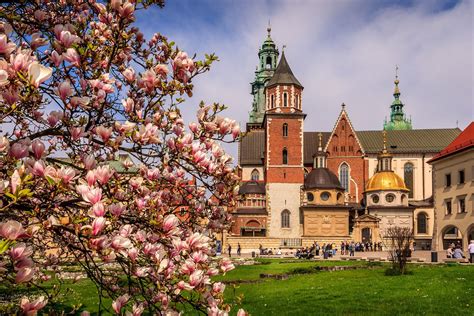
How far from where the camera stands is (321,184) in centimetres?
5169

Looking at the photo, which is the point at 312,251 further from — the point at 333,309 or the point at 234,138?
the point at 234,138

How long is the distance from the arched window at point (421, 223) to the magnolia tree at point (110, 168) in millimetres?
55570

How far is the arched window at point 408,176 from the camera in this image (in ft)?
198

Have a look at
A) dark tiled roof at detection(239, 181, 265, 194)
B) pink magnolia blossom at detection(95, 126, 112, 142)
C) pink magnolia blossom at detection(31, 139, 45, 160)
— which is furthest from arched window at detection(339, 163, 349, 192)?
pink magnolia blossom at detection(31, 139, 45, 160)

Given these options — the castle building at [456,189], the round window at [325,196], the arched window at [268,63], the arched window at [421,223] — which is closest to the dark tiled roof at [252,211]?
the round window at [325,196]

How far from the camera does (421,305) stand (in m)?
10.8

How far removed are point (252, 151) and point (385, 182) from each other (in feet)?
55.3

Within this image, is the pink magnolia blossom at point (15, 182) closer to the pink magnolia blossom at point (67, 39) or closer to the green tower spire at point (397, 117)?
the pink magnolia blossom at point (67, 39)

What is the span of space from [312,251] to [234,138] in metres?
34.3

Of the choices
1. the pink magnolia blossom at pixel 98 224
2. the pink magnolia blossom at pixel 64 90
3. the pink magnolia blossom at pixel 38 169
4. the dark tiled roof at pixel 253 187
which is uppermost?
the dark tiled roof at pixel 253 187

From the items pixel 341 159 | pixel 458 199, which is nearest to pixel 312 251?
Answer: pixel 458 199

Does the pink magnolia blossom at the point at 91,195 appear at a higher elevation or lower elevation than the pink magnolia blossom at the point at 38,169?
lower

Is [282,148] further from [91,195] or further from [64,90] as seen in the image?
[91,195]

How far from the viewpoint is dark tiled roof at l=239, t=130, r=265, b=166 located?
199ft
